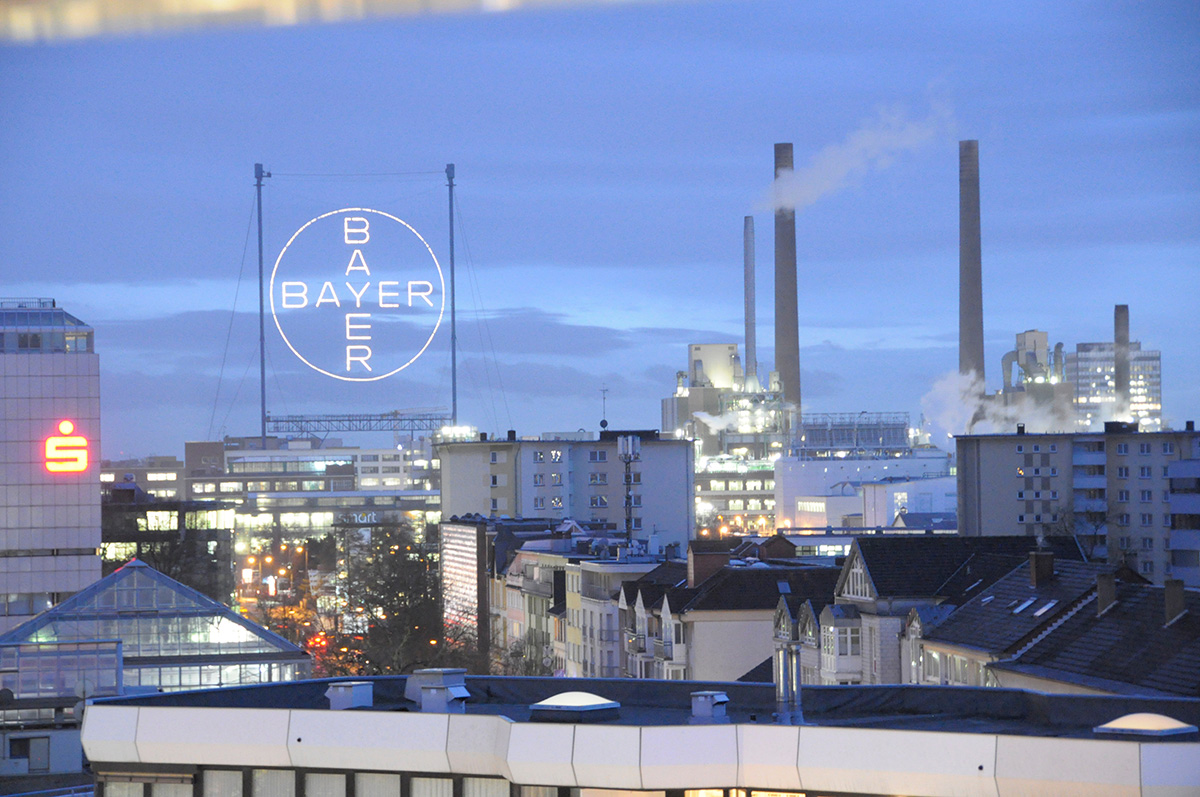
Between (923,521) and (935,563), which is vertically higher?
(935,563)

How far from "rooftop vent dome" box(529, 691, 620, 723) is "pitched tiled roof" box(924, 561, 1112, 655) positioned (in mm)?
22434

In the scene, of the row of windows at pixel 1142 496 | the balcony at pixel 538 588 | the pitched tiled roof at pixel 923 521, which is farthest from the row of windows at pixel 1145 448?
the balcony at pixel 538 588

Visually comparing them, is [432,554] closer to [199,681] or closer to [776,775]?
[199,681]

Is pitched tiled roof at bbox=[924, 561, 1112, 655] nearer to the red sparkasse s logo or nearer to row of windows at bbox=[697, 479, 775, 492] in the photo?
the red sparkasse s logo

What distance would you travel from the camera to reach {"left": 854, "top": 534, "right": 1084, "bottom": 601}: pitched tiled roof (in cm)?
4459

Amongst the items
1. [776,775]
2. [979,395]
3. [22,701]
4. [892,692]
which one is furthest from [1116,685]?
[979,395]

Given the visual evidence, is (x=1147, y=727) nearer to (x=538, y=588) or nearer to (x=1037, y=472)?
(x=538, y=588)

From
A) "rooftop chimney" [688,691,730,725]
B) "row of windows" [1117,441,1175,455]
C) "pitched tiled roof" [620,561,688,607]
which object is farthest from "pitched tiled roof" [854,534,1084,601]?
"row of windows" [1117,441,1175,455]

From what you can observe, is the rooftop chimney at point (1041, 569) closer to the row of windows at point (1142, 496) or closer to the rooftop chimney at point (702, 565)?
the rooftop chimney at point (702, 565)

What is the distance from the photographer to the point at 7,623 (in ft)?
264

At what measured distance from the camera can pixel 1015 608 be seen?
3844 cm

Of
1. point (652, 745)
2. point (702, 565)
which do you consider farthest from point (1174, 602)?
point (702, 565)

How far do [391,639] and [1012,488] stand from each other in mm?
46270

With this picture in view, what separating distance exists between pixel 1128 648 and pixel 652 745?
20543 millimetres
